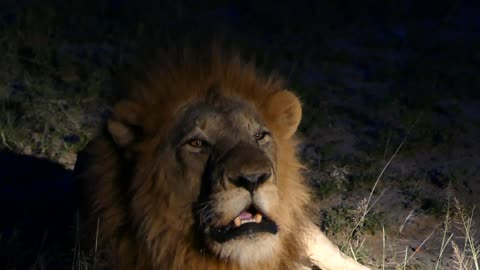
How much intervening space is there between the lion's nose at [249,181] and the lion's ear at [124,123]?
56cm

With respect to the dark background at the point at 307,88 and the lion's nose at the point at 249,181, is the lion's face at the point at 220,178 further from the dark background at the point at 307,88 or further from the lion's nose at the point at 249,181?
the dark background at the point at 307,88

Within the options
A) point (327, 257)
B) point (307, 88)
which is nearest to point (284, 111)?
point (327, 257)

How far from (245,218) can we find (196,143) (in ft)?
1.22

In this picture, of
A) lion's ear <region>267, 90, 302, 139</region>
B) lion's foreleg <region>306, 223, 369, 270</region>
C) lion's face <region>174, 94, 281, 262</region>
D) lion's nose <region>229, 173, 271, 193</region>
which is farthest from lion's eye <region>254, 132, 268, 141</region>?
lion's foreleg <region>306, 223, 369, 270</region>

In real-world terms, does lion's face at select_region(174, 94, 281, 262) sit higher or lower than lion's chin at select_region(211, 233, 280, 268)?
higher

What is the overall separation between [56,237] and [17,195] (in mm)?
765

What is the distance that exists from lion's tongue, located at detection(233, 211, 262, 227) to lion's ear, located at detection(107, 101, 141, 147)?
0.60m

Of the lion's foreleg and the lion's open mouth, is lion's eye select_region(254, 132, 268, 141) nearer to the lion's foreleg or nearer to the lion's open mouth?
the lion's open mouth

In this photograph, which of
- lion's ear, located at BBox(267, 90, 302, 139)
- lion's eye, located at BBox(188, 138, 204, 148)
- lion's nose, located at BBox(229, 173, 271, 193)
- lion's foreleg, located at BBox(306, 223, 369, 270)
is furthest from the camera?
lion's foreleg, located at BBox(306, 223, 369, 270)

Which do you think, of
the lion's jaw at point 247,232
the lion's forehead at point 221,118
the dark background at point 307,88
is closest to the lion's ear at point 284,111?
the lion's forehead at point 221,118

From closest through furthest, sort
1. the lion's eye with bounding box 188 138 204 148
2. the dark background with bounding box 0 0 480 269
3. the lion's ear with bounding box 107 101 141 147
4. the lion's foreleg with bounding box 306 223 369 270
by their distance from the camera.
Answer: the lion's eye with bounding box 188 138 204 148 → the lion's ear with bounding box 107 101 141 147 → the lion's foreleg with bounding box 306 223 369 270 → the dark background with bounding box 0 0 480 269

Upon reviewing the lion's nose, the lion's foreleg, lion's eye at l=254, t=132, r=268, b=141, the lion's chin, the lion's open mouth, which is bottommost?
the lion's foreleg

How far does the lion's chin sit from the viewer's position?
3.41 metres

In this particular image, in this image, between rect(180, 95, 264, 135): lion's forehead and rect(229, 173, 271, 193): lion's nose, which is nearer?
rect(229, 173, 271, 193): lion's nose
